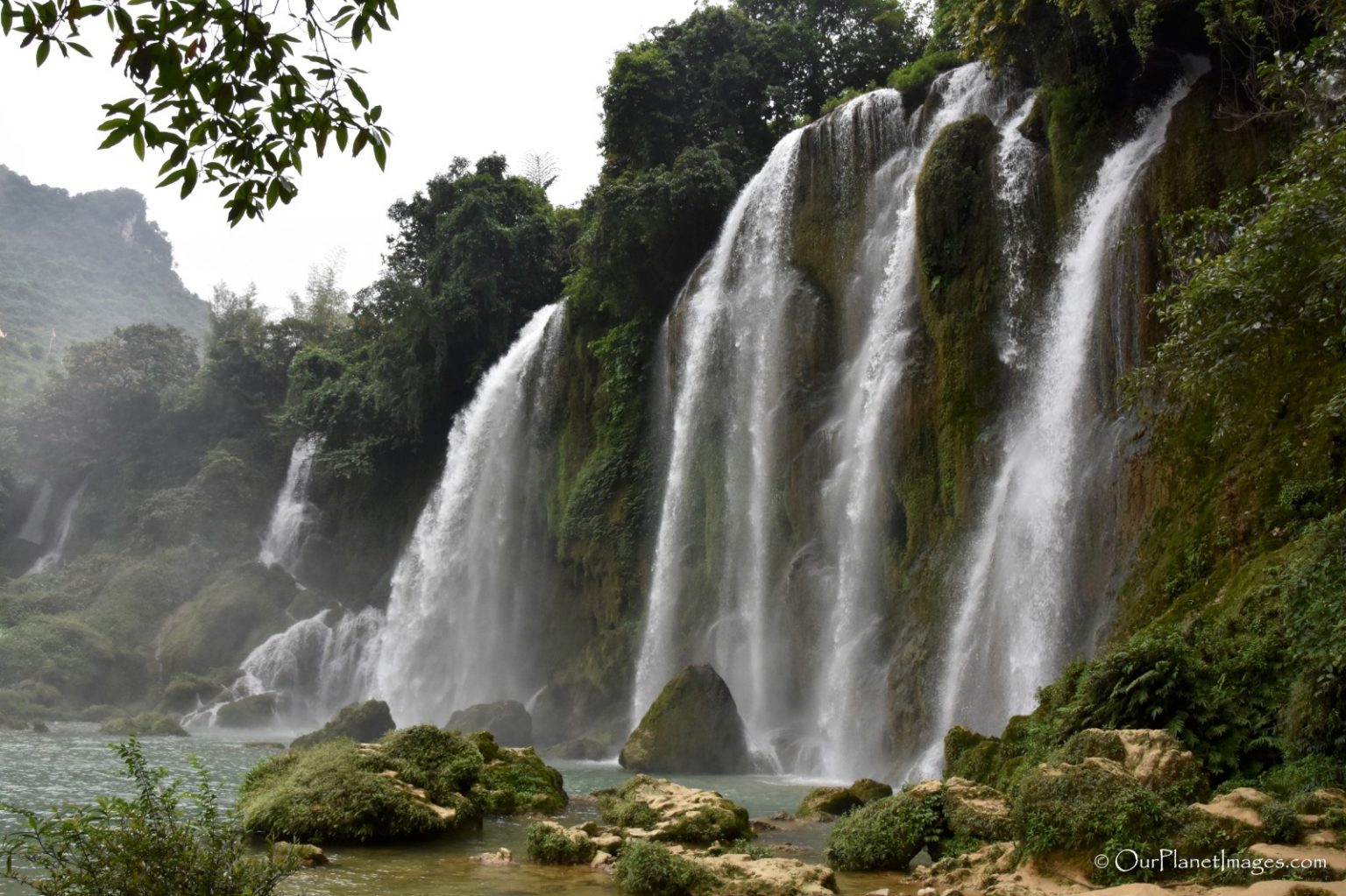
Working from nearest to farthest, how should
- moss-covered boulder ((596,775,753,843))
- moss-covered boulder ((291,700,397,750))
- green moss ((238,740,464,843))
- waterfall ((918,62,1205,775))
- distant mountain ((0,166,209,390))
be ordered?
green moss ((238,740,464,843)), moss-covered boulder ((596,775,753,843)), waterfall ((918,62,1205,775)), moss-covered boulder ((291,700,397,750)), distant mountain ((0,166,209,390))

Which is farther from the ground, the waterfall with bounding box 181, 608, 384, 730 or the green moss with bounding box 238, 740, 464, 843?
the waterfall with bounding box 181, 608, 384, 730

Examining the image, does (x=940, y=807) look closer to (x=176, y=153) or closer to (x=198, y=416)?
(x=176, y=153)

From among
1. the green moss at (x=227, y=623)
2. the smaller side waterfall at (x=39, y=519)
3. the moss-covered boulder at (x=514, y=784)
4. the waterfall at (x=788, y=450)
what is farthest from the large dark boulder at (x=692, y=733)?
the smaller side waterfall at (x=39, y=519)

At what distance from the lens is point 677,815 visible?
10188 mm

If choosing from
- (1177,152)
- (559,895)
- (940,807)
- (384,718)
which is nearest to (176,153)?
(559,895)

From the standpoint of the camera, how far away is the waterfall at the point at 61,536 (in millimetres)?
44969

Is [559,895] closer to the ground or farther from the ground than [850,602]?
closer to the ground

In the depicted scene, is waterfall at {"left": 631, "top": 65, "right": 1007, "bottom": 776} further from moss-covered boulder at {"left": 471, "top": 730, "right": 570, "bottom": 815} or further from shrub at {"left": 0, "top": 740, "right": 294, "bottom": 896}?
shrub at {"left": 0, "top": 740, "right": 294, "bottom": 896}

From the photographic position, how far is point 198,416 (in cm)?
4803

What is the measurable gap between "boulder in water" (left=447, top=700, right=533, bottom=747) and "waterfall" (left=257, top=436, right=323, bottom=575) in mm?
19120

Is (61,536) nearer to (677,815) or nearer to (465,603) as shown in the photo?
(465,603)

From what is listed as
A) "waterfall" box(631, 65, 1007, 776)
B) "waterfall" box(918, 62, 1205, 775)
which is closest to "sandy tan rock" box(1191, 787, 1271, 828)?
"waterfall" box(918, 62, 1205, 775)

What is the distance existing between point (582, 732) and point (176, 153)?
2278 centimetres

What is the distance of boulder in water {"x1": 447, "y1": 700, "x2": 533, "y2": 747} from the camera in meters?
22.8
